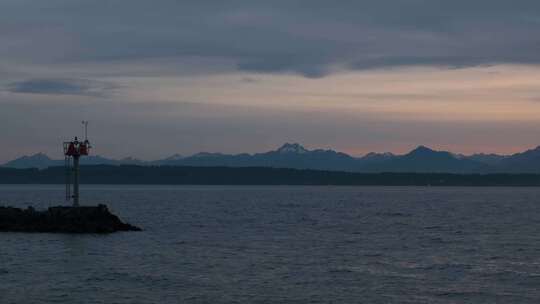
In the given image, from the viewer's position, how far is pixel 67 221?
5616 centimetres

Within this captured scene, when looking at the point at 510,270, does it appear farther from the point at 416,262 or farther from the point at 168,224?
the point at 168,224

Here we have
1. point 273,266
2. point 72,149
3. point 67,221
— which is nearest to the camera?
point 273,266

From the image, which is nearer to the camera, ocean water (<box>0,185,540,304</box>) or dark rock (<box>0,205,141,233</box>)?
ocean water (<box>0,185,540,304</box>)

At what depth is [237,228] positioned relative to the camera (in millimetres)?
62219

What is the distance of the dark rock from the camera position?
55.4 m

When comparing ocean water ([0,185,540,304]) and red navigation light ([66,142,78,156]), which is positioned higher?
red navigation light ([66,142,78,156])

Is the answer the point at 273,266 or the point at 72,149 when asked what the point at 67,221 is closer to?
the point at 72,149

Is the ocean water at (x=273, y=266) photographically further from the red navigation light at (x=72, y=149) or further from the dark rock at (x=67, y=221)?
the red navigation light at (x=72, y=149)

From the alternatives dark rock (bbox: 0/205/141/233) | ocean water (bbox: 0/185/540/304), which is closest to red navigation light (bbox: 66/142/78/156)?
dark rock (bbox: 0/205/141/233)

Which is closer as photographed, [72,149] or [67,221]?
[72,149]

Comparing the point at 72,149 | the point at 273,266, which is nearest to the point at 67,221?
the point at 72,149

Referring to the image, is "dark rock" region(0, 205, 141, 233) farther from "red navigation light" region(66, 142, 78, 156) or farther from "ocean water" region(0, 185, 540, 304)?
"red navigation light" region(66, 142, 78, 156)

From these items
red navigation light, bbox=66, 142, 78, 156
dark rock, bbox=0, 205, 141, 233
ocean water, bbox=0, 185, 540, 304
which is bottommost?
ocean water, bbox=0, 185, 540, 304

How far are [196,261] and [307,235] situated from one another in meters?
17.4
